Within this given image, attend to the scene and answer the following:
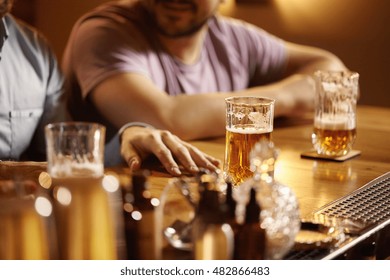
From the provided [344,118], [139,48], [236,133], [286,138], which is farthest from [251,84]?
[236,133]

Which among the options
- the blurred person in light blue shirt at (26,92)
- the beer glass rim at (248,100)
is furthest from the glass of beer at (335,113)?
the blurred person in light blue shirt at (26,92)

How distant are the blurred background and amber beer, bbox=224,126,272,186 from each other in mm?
1916

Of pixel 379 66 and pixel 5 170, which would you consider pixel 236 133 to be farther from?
pixel 379 66

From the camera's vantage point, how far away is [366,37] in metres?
3.23

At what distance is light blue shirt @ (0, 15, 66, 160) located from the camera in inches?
74.1

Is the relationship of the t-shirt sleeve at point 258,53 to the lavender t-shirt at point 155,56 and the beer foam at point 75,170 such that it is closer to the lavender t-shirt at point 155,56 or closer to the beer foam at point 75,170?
the lavender t-shirt at point 155,56

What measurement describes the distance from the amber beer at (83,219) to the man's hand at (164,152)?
48 centimetres

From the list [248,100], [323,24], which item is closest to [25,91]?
[248,100]

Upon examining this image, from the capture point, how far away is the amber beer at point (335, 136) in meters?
1.65

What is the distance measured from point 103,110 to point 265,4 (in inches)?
61.8

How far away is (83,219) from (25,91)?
1.04 metres

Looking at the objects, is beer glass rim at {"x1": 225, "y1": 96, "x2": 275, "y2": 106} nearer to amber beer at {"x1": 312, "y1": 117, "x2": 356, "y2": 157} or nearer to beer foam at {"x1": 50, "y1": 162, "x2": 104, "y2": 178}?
amber beer at {"x1": 312, "y1": 117, "x2": 356, "y2": 157}

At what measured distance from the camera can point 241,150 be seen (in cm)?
137

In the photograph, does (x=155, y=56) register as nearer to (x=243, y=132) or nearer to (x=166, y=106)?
(x=166, y=106)
